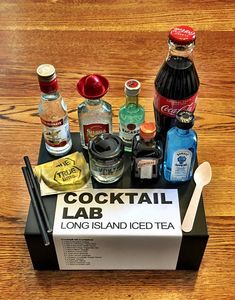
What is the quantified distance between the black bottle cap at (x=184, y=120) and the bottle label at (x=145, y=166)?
84 millimetres

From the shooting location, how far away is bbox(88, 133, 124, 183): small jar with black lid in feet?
2.72

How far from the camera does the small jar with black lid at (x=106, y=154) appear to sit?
0.83m

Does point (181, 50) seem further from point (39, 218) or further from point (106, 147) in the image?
point (39, 218)

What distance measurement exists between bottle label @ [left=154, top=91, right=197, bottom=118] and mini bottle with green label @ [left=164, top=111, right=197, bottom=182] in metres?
0.03

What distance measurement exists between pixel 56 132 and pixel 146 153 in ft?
0.58

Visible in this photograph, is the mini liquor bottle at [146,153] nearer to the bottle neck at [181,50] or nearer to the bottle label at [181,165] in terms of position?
the bottle label at [181,165]

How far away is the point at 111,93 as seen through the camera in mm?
1176

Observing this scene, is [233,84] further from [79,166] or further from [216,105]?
[79,166]

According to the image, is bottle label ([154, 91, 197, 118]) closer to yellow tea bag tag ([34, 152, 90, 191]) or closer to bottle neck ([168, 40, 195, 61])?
bottle neck ([168, 40, 195, 61])

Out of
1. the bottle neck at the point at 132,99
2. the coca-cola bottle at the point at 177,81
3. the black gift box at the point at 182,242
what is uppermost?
the coca-cola bottle at the point at 177,81

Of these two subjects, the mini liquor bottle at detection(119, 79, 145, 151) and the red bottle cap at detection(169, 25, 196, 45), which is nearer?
the red bottle cap at detection(169, 25, 196, 45)

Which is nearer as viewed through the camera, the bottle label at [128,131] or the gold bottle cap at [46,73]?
the gold bottle cap at [46,73]

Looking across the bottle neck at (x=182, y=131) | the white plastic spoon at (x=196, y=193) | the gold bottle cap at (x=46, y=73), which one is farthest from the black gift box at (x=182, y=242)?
the gold bottle cap at (x=46, y=73)

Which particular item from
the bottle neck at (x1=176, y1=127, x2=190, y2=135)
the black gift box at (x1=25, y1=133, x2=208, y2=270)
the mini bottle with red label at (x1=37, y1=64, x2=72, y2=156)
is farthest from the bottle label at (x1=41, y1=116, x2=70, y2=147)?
the bottle neck at (x1=176, y1=127, x2=190, y2=135)
